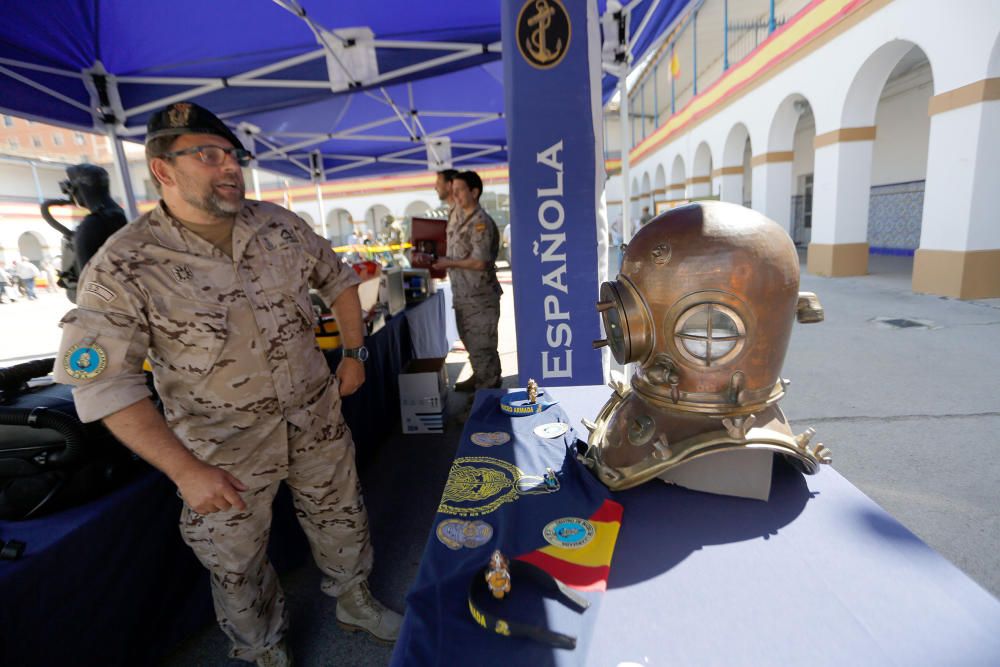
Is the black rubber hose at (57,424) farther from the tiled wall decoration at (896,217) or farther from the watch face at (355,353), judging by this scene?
the tiled wall decoration at (896,217)

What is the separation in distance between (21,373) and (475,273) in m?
2.56

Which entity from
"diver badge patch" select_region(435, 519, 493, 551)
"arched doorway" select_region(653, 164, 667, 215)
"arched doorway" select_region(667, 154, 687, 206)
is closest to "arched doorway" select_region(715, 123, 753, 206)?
"arched doorway" select_region(667, 154, 687, 206)

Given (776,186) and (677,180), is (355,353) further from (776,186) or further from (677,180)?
(677,180)

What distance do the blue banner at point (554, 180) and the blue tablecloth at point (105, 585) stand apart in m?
1.72

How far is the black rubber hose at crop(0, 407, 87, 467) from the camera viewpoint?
1.25 metres

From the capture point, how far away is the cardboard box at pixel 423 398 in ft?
11.1

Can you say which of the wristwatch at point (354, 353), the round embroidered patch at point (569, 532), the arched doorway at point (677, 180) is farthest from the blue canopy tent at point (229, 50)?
the arched doorway at point (677, 180)

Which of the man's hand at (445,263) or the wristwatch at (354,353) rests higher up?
the man's hand at (445,263)

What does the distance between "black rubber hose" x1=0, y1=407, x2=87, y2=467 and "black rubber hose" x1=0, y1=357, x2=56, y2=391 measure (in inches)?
6.5

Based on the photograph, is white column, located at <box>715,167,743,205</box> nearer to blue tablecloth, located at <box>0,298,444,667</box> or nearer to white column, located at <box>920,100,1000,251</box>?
white column, located at <box>920,100,1000,251</box>

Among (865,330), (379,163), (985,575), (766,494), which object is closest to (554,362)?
(766,494)

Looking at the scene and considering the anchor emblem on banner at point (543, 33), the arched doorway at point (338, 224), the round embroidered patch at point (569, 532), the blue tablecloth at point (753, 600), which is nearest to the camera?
the blue tablecloth at point (753, 600)

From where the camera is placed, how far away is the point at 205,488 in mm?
1114

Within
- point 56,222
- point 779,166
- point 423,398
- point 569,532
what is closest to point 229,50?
point 56,222
